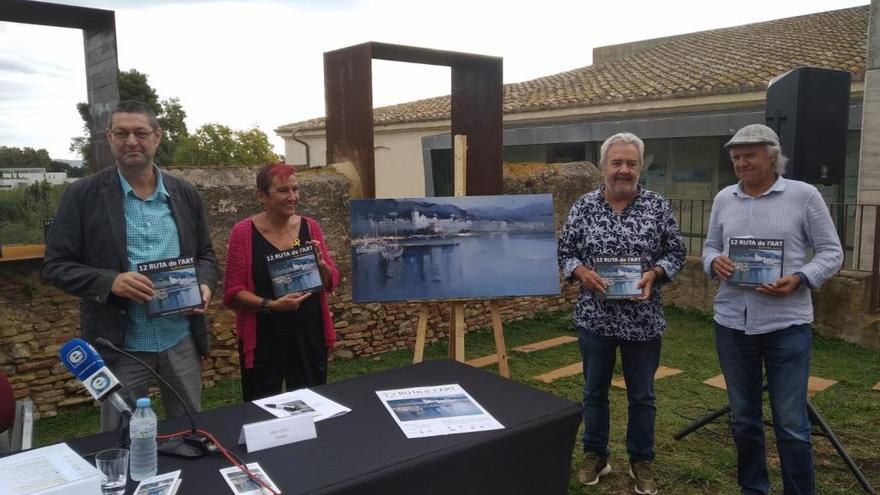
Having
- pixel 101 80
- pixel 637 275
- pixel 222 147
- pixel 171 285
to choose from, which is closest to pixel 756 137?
pixel 637 275

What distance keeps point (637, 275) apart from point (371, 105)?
9.44 ft

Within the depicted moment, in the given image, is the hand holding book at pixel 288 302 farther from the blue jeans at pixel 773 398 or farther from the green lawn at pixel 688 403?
the blue jeans at pixel 773 398

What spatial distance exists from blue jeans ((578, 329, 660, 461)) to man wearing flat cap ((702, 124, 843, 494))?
39cm

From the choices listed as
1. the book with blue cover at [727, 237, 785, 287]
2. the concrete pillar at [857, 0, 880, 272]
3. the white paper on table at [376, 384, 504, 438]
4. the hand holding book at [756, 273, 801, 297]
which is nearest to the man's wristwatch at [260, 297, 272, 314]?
the white paper on table at [376, 384, 504, 438]

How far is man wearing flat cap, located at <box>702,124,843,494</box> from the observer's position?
286 cm

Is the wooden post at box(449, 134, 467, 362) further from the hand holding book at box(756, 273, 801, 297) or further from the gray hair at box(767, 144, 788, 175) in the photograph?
the gray hair at box(767, 144, 788, 175)

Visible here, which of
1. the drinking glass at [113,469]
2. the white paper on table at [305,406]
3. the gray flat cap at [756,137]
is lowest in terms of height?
the white paper on table at [305,406]

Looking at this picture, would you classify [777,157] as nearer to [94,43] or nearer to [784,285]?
[784,285]

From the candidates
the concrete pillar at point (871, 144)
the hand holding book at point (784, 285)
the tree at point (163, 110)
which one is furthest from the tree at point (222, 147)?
the hand holding book at point (784, 285)

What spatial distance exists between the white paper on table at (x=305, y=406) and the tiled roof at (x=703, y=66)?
952 centimetres

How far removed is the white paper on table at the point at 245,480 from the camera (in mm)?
1796

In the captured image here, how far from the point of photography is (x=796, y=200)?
2896 millimetres

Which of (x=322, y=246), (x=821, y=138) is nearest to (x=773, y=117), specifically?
(x=821, y=138)

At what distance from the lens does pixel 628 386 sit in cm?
330
